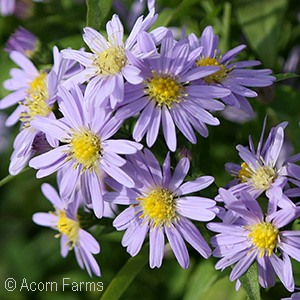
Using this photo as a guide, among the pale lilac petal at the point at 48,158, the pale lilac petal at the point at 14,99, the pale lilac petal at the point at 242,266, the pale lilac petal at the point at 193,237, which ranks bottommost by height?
the pale lilac petal at the point at 242,266

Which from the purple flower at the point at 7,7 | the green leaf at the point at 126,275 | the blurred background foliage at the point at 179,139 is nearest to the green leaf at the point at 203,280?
the blurred background foliage at the point at 179,139

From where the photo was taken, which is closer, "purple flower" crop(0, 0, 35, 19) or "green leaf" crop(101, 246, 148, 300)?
"green leaf" crop(101, 246, 148, 300)

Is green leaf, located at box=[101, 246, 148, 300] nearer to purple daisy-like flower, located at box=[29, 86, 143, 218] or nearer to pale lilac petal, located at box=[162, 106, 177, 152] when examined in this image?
purple daisy-like flower, located at box=[29, 86, 143, 218]

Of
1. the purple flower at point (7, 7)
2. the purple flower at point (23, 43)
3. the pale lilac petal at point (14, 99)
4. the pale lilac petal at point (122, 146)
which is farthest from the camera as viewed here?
the purple flower at point (7, 7)

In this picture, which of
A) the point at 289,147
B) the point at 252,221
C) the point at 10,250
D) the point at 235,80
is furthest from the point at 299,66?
the point at 10,250

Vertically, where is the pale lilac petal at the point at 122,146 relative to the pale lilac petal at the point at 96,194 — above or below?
above

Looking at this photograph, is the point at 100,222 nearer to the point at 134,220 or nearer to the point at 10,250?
the point at 134,220

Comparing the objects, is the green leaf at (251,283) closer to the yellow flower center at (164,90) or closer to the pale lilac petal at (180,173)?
the pale lilac petal at (180,173)

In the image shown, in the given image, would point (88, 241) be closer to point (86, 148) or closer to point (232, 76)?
point (86, 148)

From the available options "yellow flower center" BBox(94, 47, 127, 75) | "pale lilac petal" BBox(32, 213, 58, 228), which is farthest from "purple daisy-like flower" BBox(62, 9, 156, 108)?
"pale lilac petal" BBox(32, 213, 58, 228)
